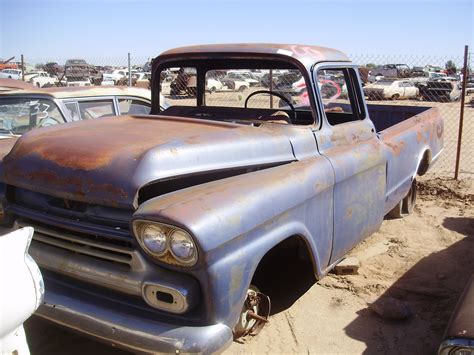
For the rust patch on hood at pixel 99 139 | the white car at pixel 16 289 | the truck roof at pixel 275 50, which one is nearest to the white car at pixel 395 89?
the truck roof at pixel 275 50

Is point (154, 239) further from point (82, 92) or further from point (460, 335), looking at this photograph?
point (82, 92)

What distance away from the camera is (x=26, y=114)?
524cm

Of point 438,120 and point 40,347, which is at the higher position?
point 438,120

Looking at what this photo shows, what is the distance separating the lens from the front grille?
232 centimetres

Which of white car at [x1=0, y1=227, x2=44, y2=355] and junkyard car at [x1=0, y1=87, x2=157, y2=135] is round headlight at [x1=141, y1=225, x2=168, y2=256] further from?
junkyard car at [x1=0, y1=87, x2=157, y2=135]

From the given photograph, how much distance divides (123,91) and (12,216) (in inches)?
127

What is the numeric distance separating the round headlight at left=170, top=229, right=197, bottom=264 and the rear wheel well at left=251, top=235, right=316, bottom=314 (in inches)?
40.5

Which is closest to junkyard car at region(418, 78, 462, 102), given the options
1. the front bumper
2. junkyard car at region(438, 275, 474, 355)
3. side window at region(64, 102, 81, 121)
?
side window at region(64, 102, 81, 121)

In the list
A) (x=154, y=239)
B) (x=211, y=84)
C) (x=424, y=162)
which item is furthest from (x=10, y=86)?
(x=424, y=162)

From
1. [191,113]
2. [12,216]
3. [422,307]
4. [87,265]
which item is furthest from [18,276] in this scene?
[422,307]

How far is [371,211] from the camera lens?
3.62 meters

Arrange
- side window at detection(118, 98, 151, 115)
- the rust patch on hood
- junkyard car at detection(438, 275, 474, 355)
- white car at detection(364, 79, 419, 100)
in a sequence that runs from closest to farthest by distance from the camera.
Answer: junkyard car at detection(438, 275, 474, 355) → the rust patch on hood → side window at detection(118, 98, 151, 115) → white car at detection(364, 79, 419, 100)

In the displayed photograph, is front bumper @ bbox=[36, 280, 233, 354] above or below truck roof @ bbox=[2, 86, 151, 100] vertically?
below

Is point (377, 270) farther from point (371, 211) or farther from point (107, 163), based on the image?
point (107, 163)
